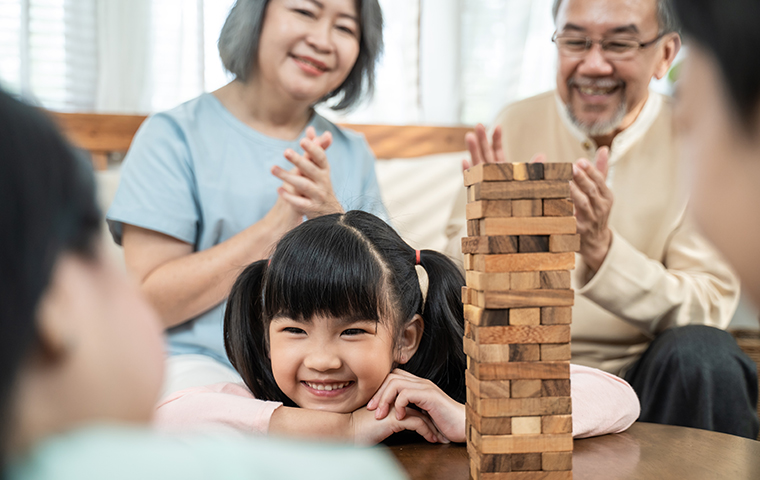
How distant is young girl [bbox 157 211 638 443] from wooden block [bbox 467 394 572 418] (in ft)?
0.76

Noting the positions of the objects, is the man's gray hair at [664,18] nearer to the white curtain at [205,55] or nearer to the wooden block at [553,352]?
the white curtain at [205,55]

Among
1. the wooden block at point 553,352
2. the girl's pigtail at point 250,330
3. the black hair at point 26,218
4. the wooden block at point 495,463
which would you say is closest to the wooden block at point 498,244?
the wooden block at point 553,352

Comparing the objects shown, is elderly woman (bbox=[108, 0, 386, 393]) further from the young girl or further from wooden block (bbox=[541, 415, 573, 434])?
wooden block (bbox=[541, 415, 573, 434])

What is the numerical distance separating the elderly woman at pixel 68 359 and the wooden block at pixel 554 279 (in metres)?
0.39

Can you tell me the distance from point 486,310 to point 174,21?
1.91m

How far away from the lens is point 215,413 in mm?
898

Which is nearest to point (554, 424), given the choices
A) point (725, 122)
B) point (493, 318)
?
point (493, 318)

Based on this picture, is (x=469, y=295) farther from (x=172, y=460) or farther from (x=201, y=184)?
(x=201, y=184)

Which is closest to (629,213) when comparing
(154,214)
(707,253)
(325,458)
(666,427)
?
Result: (707,253)

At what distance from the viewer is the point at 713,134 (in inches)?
18.9

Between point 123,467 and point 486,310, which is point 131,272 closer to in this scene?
point 486,310

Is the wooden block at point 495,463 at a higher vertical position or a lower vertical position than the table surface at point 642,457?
higher

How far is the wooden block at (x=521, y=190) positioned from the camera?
635 millimetres

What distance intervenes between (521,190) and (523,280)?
9cm
